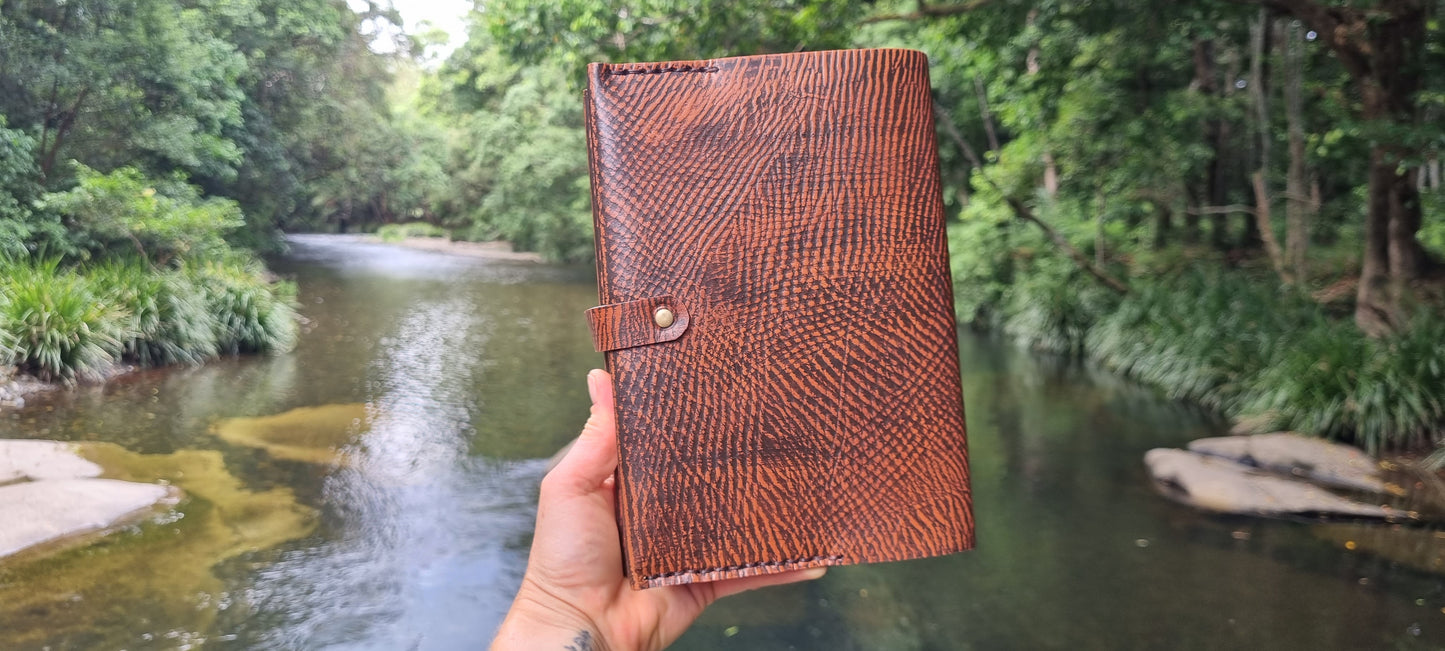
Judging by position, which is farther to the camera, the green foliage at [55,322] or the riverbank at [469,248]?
the riverbank at [469,248]

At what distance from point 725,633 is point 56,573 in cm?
273

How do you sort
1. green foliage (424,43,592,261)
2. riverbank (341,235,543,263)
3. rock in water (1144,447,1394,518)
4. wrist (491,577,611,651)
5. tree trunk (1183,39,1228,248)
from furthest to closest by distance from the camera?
riverbank (341,235,543,263) → green foliage (424,43,592,261) → tree trunk (1183,39,1228,248) → rock in water (1144,447,1394,518) → wrist (491,577,611,651)

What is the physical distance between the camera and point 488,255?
734 inches

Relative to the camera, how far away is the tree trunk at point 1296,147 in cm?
720

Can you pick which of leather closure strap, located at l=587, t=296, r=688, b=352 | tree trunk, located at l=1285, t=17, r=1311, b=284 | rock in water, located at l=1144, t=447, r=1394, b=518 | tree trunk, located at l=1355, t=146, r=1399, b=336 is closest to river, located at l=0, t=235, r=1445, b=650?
rock in water, located at l=1144, t=447, r=1394, b=518

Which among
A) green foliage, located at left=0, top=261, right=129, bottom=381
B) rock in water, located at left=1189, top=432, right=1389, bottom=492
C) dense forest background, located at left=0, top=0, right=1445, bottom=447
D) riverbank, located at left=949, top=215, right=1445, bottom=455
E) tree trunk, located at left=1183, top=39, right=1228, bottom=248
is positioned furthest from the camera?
tree trunk, located at left=1183, top=39, right=1228, bottom=248

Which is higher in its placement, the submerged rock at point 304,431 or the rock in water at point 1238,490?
the submerged rock at point 304,431

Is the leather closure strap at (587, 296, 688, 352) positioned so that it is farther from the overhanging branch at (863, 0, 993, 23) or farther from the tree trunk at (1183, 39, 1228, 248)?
the tree trunk at (1183, 39, 1228, 248)

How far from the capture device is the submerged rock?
5367mm

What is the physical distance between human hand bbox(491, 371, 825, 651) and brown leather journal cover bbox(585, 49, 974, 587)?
150 millimetres

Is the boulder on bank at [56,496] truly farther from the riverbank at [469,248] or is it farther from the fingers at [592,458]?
the riverbank at [469,248]

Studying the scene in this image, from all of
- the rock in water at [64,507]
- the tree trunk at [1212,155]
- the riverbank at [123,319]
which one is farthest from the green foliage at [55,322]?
the tree trunk at [1212,155]

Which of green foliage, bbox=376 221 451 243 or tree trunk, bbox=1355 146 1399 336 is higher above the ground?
green foliage, bbox=376 221 451 243

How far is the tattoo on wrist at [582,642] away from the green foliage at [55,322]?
543cm
